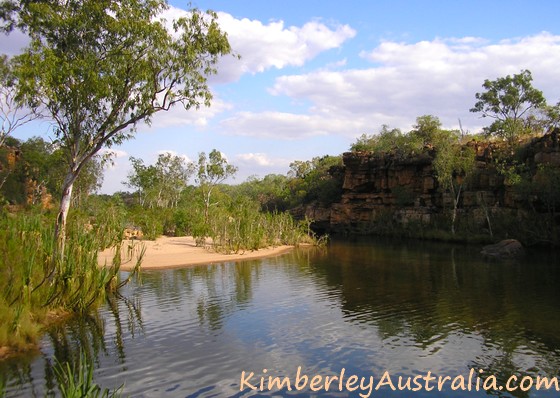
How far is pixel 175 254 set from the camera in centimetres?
2820

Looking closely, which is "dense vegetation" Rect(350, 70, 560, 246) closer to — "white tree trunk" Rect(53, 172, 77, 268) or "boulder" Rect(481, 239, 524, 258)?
"boulder" Rect(481, 239, 524, 258)

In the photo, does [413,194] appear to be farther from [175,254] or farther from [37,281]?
[37,281]

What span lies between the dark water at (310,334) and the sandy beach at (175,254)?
13.3 feet

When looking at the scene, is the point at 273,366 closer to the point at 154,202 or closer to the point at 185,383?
the point at 185,383

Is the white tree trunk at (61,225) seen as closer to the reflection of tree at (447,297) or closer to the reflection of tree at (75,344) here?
the reflection of tree at (75,344)

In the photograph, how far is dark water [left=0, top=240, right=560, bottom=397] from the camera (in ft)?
27.6

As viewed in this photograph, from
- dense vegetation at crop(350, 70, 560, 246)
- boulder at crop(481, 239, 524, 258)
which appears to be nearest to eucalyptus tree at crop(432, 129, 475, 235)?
dense vegetation at crop(350, 70, 560, 246)

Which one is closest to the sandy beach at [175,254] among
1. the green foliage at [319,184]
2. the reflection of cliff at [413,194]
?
the reflection of cliff at [413,194]

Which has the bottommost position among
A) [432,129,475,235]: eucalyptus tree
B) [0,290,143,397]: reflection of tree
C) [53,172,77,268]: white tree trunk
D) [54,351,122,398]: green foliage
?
[0,290,143,397]: reflection of tree

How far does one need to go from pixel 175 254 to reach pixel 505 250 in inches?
760

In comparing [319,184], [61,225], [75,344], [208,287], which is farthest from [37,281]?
[319,184]

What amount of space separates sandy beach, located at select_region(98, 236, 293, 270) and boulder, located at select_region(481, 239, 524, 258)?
12816mm

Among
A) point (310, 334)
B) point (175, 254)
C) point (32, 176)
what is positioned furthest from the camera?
point (32, 176)

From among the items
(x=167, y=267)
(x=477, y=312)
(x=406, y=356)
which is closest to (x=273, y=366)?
(x=406, y=356)
